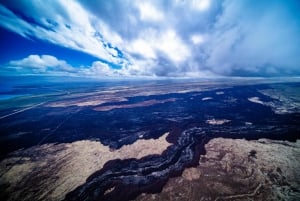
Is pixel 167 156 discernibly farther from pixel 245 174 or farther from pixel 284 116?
pixel 284 116

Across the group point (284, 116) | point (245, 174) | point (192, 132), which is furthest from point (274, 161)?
point (284, 116)

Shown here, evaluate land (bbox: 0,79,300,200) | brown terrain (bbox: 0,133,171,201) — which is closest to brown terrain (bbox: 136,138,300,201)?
land (bbox: 0,79,300,200)

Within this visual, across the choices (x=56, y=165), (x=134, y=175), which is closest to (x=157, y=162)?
(x=134, y=175)

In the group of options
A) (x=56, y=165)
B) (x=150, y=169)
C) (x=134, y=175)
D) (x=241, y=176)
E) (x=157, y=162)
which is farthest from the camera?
(x=56, y=165)

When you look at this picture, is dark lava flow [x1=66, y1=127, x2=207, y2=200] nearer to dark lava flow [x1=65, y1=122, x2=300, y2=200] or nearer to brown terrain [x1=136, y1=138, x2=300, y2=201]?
dark lava flow [x1=65, y1=122, x2=300, y2=200]

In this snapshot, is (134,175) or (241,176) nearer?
(241,176)

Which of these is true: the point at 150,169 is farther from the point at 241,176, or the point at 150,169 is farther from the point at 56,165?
the point at 56,165

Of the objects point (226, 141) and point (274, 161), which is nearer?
point (274, 161)

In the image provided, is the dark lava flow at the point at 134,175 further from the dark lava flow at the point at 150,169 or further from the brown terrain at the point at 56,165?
→ the brown terrain at the point at 56,165
